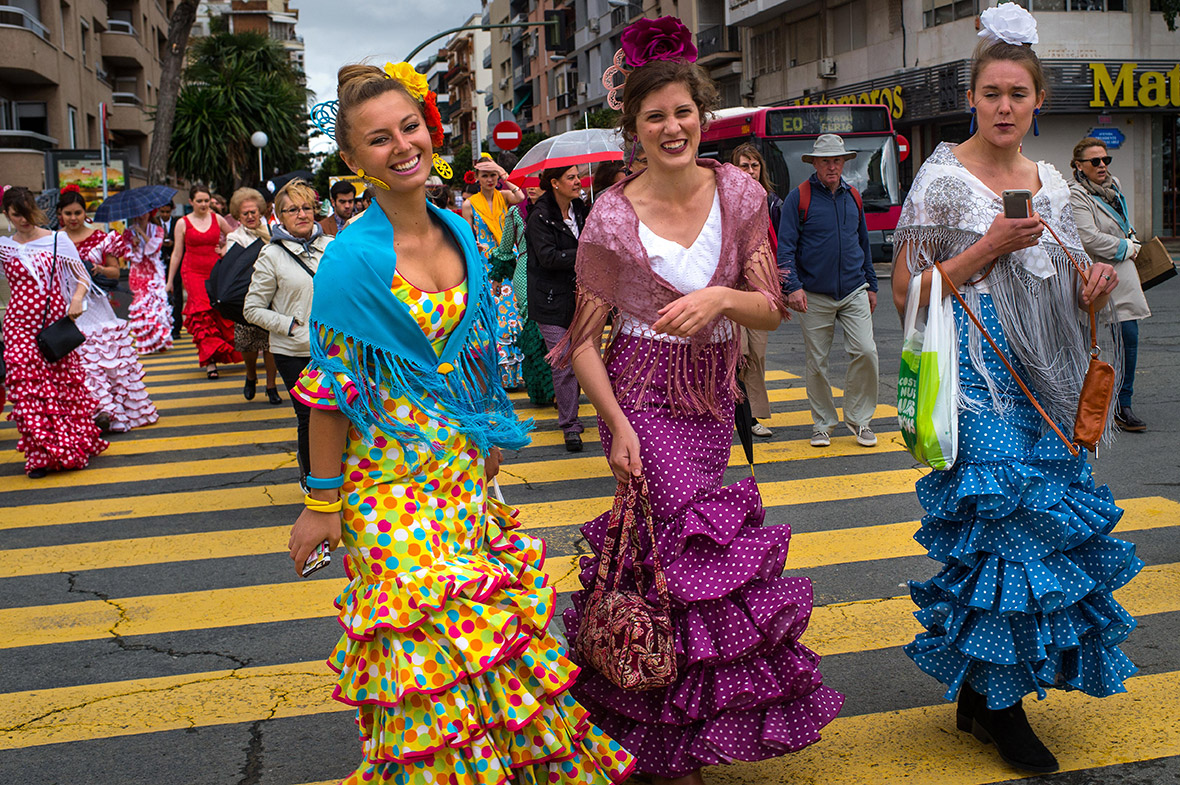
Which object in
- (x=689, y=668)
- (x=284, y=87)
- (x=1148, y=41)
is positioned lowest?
(x=689, y=668)

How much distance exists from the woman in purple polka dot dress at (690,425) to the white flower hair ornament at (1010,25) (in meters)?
0.91

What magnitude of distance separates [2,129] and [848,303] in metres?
37.8

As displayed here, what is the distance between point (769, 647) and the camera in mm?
2971

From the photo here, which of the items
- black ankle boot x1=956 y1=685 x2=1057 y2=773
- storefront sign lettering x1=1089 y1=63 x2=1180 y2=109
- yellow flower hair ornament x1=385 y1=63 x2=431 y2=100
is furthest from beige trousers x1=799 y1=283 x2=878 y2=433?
storefront sign lettering x1=1089 y1=63 x2=1180 y2=109

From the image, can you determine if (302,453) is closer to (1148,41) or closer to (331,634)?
(331,634)

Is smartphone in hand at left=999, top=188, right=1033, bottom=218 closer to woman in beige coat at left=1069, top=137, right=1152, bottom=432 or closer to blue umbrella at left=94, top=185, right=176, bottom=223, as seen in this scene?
woman in beige coat at left=1069, top=137, right=1152, bottom=432

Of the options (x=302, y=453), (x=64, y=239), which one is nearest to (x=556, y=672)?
(x=302, y=453)

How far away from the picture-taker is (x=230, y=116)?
48531 mm

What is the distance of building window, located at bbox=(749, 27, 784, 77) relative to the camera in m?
41.3

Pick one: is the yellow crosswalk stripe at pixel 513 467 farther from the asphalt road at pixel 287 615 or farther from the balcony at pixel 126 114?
the balcony at pixel 126 114

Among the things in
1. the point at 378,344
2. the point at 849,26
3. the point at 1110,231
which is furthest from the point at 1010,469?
the point at 849,26

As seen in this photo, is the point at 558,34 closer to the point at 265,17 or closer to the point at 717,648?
the point at 717,648

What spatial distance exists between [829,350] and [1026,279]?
4.67 m

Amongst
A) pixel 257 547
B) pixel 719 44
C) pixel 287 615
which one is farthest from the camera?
pixel 719 44
